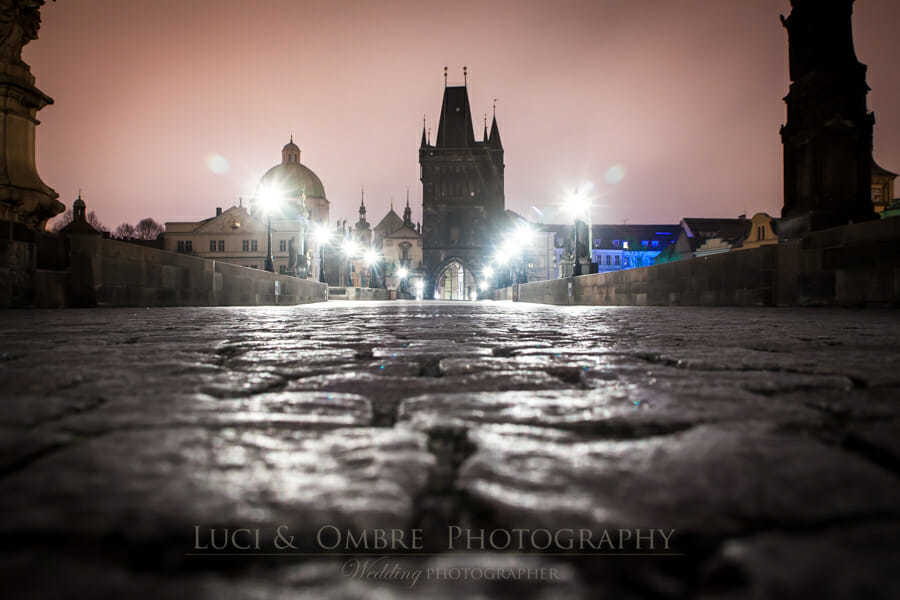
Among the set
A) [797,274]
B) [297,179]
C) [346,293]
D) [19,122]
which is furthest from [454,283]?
[797,274]

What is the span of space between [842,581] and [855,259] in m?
8.37

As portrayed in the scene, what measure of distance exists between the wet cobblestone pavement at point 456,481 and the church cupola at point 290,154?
93884 mm

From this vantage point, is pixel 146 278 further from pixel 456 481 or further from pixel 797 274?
pixel 797 274

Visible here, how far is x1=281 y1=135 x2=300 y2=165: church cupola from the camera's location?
88250 millimetres

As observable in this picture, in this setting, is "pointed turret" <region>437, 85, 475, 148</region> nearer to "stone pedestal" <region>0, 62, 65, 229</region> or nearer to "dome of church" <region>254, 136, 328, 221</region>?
"dome of church" <region>254, 136, 328, 221</region>

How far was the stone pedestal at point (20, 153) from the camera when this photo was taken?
8.41 metres

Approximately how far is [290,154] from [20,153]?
279 feet

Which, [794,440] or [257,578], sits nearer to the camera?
[257,578]

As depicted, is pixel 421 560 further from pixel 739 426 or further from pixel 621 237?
pixel 621 237

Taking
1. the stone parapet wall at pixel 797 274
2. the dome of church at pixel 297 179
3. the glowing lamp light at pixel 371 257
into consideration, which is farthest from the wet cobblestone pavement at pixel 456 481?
the dome of church at pixel 297 179

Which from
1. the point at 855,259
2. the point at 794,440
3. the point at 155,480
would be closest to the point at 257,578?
the point at 155,480

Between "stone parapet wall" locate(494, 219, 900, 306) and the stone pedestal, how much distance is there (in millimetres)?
11919

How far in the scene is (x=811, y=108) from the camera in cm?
1009

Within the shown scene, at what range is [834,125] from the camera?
976cm
